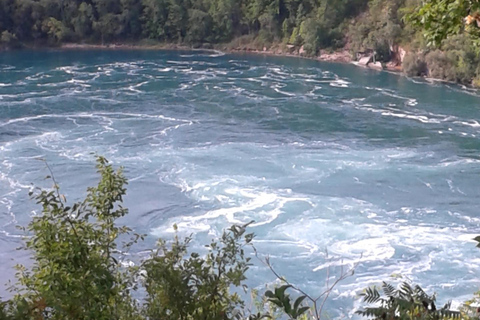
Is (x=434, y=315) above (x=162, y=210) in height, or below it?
above

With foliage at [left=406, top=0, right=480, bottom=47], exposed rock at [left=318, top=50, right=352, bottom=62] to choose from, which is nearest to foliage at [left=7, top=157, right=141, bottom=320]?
foliage at [left=406, top=0, right=480, bottom=47]

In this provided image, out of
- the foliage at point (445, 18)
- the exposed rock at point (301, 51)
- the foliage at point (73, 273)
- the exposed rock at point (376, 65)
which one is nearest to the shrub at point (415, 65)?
the exposed rock at point (376, 65)

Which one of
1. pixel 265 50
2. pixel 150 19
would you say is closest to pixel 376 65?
pixel 265 50

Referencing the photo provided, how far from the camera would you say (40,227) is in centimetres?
582

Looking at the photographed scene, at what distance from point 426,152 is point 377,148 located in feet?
6.26

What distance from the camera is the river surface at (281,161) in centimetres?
1723

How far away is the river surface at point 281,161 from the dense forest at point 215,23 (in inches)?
293

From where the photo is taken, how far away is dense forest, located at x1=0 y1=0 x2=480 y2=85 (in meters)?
48.4

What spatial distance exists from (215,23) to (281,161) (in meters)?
34.5

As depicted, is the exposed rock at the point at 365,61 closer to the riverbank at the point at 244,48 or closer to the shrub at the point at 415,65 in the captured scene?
the riverbank at the point at 244,48

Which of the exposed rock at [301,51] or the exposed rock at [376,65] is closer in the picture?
the exposed rock at [376,65]

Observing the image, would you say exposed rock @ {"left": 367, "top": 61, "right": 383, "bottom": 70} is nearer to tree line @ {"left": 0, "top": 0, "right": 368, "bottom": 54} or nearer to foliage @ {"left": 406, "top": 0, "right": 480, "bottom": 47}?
tree line @ {"left": 0, "top": 0, "right": 368, "bottom": 54}

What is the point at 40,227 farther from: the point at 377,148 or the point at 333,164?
the point at 377,148

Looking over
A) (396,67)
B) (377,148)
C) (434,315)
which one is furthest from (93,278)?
(396,67)
